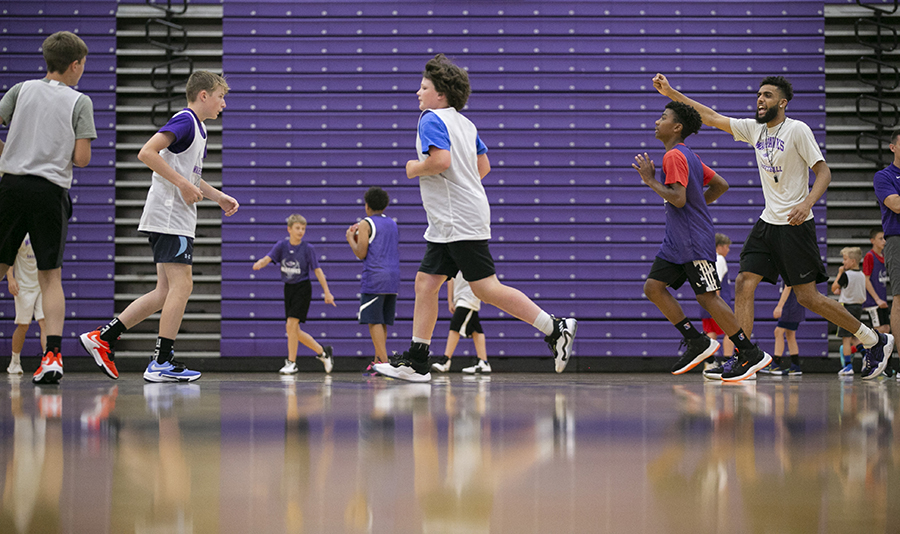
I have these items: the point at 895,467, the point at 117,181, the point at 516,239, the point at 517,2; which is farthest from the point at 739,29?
the point at 895,467

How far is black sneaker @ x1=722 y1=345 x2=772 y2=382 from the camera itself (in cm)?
479

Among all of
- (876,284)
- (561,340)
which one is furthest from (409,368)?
(876,284)

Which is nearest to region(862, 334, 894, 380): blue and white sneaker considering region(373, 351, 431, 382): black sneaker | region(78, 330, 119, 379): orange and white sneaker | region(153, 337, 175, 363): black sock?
region(373, 351, 431, 382): black sneaker

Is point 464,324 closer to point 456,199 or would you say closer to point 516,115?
point 516,115

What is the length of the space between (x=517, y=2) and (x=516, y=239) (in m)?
3.19

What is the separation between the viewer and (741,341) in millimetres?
4832

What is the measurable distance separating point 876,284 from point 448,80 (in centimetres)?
653

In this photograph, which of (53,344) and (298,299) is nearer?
(53,344)

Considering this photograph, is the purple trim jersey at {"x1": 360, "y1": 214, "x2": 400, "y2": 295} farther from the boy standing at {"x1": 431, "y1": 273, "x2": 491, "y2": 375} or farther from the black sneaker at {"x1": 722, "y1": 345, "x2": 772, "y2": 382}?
the black sneaker at {"x1": 722, "y1": 345, "x2": 772, "y2": 382}

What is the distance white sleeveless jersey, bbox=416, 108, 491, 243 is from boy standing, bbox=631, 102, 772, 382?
1321 millimetres

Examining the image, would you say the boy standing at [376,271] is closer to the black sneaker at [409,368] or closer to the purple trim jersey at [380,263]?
the purple trim jersey at [380,263]

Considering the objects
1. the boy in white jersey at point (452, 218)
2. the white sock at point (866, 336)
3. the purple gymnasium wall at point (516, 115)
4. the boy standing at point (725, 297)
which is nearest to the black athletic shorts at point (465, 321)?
the purple gymnasium wall at point (516, 115)

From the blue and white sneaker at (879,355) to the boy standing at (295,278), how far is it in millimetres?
5259

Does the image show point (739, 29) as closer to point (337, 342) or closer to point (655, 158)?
point (655, 158)
